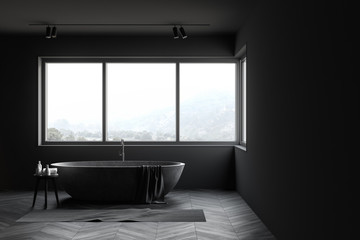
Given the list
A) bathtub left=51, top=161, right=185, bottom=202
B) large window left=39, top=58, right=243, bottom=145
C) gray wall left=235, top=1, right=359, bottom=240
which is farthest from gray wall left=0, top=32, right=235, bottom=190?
gray wall left=235, top=1, right=359, bottom=240

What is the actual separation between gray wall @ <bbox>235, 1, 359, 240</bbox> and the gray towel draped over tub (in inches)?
49.8

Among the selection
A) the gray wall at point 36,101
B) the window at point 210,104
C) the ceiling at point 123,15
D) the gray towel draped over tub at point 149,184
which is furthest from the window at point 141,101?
the gray towel draped over tub at point 149,184

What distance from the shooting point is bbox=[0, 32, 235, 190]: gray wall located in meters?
7.68

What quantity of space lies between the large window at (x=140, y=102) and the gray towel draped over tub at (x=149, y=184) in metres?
1.55

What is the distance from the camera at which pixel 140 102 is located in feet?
25.8

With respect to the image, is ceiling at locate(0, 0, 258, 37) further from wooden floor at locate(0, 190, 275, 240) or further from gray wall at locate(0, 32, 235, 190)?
wooden floor at locate(0, 190, 275, 240)

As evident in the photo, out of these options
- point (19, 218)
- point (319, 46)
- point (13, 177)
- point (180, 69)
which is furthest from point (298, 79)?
point (13, 177)

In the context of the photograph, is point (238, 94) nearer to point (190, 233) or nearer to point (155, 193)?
point (155, 193)

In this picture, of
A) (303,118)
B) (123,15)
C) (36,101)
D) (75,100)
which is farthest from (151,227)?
(36,101)

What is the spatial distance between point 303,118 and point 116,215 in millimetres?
2692

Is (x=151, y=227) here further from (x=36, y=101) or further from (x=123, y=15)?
(x=36, y=101)

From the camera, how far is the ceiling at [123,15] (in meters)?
5.63

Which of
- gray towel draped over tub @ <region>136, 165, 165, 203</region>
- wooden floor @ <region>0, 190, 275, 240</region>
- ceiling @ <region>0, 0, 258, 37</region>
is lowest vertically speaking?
wooden floor @ <region>0, 190, 275, 240</region>

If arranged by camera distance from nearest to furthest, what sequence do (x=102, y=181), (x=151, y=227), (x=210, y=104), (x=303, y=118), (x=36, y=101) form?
1. (x=303, y=118)
2. (x=151, y=227)
3. (x=102, y=181)
4. (x=36, y=101)
5. (x=210, y=104)
